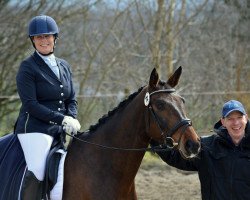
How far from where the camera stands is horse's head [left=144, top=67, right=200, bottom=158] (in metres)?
4.32

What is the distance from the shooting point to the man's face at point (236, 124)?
4570 millimetres

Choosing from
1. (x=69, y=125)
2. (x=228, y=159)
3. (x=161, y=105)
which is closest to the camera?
(x=161, y=105)

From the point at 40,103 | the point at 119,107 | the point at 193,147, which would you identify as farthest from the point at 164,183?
the point at 193,147

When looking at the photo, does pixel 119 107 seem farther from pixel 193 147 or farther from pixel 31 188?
pixel 31 188

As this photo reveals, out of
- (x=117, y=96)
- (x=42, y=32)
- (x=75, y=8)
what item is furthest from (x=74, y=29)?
(x=42, y=32)

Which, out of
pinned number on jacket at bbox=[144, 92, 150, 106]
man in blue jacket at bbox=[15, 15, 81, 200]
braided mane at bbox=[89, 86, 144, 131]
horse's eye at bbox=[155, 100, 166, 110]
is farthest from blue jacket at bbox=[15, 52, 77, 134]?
horse's eye at bbox=[155, 100, 166, 110]

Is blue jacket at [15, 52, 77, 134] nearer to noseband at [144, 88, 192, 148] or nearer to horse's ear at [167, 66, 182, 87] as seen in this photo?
noseband at [144, 88, 192, 148]

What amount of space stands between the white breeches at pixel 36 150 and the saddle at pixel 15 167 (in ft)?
0.14

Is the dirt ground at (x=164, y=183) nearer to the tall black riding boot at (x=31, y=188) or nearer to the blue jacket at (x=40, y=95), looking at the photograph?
the blue jacket at (x=40, y=95)

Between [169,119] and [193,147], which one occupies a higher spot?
[169,119]

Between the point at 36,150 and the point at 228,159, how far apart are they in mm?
1493

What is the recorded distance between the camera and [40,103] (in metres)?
4.84

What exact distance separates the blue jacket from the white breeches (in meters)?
0.08

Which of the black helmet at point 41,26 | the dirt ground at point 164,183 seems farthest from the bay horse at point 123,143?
the dirt ground at point 164,183
